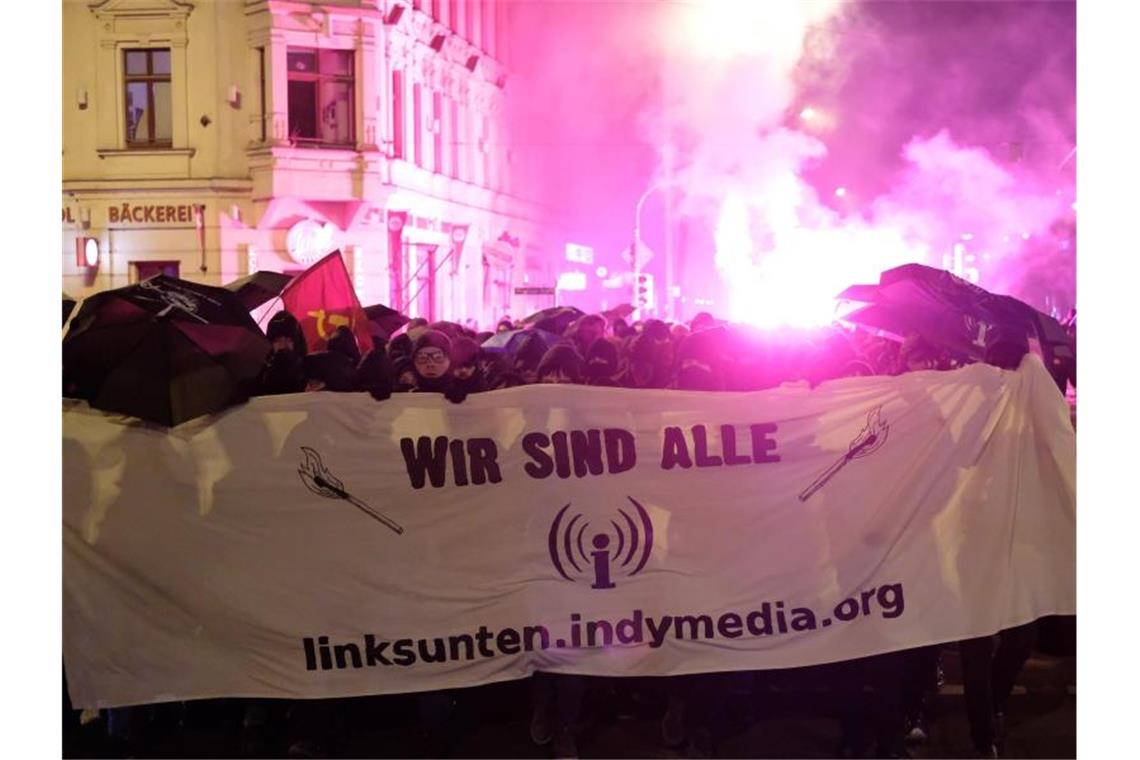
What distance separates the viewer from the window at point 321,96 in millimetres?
21344

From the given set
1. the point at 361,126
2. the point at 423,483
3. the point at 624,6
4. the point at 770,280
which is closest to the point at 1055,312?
the point at 770,280

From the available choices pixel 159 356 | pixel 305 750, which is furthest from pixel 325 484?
pixel 305 750

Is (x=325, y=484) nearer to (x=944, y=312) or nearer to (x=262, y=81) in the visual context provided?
(x=944, y=312)

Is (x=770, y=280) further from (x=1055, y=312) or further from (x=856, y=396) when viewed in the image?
(x=856, y=396)

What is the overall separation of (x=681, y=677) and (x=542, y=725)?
66 centimetres

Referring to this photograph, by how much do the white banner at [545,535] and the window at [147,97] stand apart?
18.5m

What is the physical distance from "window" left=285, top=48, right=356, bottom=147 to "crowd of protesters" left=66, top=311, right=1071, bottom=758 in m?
17.3

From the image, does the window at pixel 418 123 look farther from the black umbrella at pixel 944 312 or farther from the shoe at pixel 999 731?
the shoe at pixel 999 731

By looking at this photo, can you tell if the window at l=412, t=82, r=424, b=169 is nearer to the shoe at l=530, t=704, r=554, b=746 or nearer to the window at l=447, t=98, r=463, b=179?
the window at l=447, t=98, r=463, b=179

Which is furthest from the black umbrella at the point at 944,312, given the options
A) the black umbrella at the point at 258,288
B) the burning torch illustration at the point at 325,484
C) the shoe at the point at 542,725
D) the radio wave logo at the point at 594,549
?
the black umbrella at the point at 258,288

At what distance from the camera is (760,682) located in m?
4.99

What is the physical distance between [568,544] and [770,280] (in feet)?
73.8

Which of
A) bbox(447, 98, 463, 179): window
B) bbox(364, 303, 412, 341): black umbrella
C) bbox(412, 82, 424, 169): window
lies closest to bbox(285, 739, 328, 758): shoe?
bbox(364, 303, 412, 341): black umbrella

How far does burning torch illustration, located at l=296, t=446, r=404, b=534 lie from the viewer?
14.7ft
